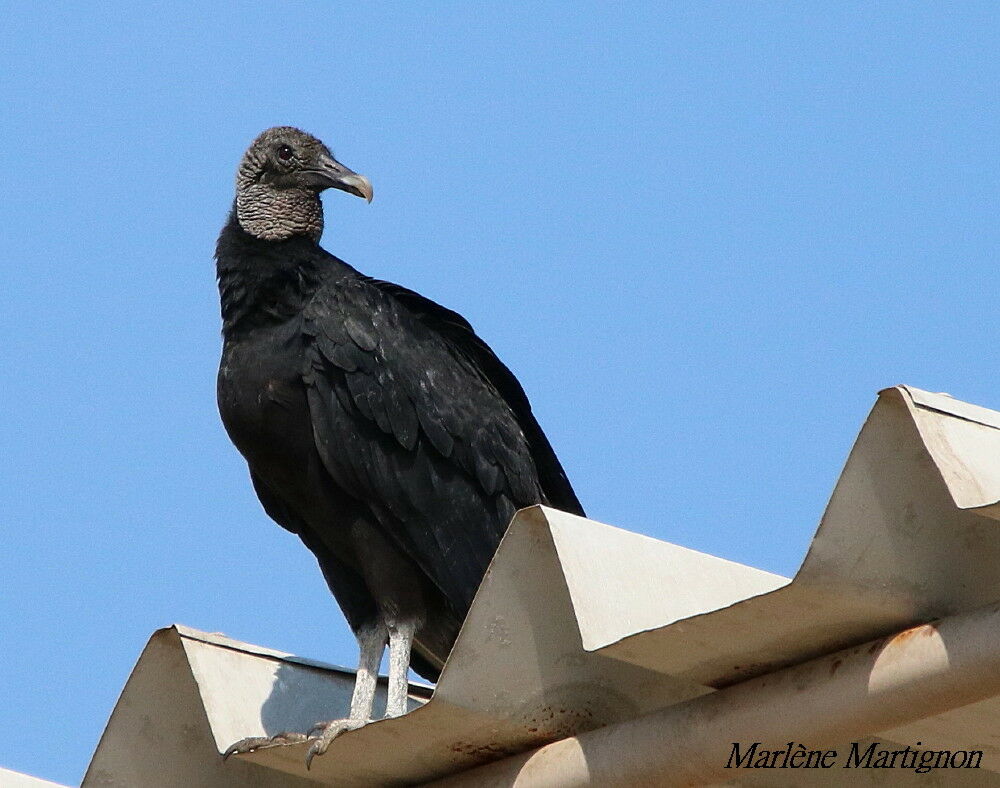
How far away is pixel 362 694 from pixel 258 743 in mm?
917

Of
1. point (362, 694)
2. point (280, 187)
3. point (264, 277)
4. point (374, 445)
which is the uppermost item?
point (280, 187)

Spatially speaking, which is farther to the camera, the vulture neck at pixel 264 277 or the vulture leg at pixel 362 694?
the vulture neck at pixel 264 277

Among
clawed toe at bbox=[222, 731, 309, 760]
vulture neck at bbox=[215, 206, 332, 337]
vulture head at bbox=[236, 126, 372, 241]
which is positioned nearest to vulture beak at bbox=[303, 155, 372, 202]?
vulture head at bbox=[236, 126, 372, 241]

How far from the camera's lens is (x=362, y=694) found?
4.08m

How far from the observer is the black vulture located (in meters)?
4.45

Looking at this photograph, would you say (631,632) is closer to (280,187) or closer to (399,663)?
(399,663)

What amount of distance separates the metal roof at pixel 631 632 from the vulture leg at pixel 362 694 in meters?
0.04

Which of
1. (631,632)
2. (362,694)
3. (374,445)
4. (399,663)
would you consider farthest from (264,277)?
(631,632)

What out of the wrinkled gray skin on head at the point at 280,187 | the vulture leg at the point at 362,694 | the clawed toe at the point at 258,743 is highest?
the wrinkled gray skin on head at the point at 280,187

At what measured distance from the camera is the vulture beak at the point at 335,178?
5.22 metres

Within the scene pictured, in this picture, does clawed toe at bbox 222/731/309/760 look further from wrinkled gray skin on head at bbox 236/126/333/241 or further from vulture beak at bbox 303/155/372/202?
vulture beak at bbox 303/155/372/202

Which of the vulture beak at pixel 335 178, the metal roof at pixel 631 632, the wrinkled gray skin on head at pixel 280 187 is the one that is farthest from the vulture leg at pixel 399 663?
the vulture beak at pixel 335 178

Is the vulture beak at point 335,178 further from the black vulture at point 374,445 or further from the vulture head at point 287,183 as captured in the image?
the black vulture at point 374,445

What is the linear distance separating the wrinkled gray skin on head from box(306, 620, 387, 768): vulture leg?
3.88 feet
